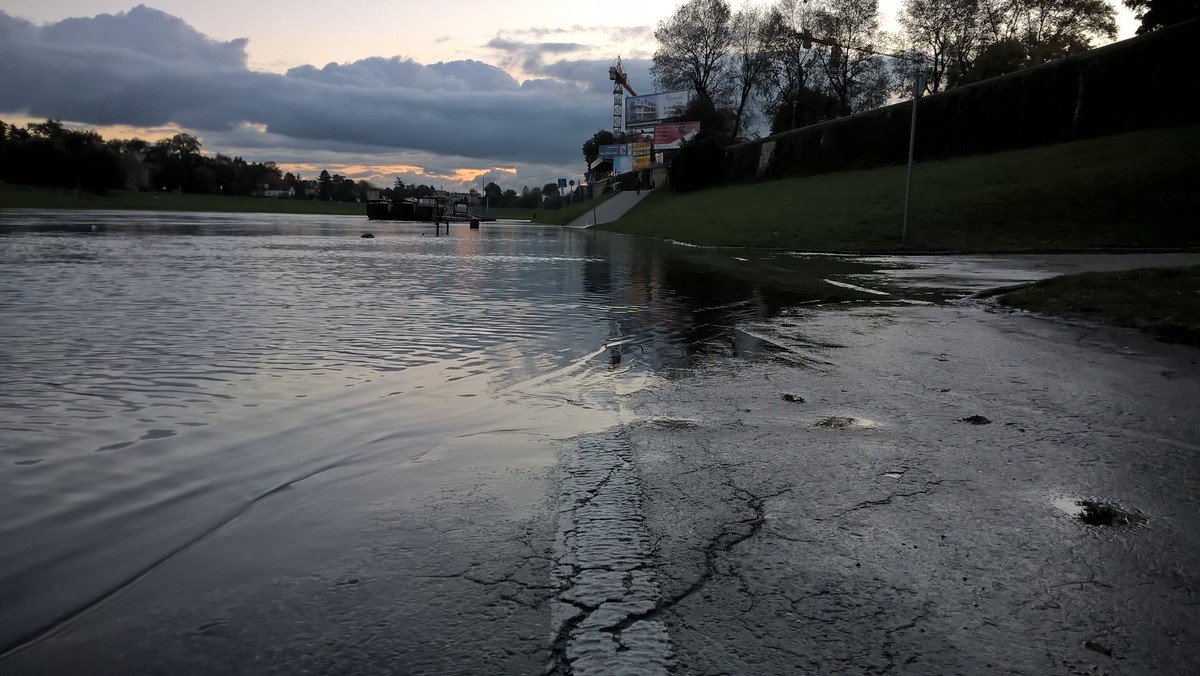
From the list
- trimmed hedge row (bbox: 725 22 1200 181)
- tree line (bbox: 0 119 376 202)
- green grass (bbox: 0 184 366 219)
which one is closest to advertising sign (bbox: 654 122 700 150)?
trimmed hedge row (bbox: 725 22 1200 181)

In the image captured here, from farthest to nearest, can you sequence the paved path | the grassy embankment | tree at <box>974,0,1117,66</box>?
the paved path
tree at <box>974,0,1117,66</box>
the grassy embankment

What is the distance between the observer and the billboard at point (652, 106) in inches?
3836

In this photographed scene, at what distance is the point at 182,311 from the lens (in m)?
10.3

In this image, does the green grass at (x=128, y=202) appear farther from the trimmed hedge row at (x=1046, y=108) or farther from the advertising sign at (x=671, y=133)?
the trimmed hedge row at (x=1046, y=108)

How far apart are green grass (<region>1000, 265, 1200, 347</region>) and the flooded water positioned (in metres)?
3.08

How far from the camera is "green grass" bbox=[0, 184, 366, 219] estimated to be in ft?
290

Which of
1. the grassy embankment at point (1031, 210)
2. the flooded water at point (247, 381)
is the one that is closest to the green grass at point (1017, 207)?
the grassy embankment at point (1031, 210)

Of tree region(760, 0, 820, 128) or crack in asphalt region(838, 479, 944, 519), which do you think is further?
tree region(760, 0, 820, 128)

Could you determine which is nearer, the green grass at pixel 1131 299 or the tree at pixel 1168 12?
the green grass at pixel 1131 299

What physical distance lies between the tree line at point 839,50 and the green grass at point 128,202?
49743 mm

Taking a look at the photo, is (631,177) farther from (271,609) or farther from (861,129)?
(271,609)

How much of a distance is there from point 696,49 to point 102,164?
260ft

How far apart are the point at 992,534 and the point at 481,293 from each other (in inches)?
443

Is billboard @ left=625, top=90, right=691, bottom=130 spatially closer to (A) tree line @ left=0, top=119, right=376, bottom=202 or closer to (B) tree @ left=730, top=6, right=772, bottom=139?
(B) tree @ left=730, top=6, right=772, bottom=139
